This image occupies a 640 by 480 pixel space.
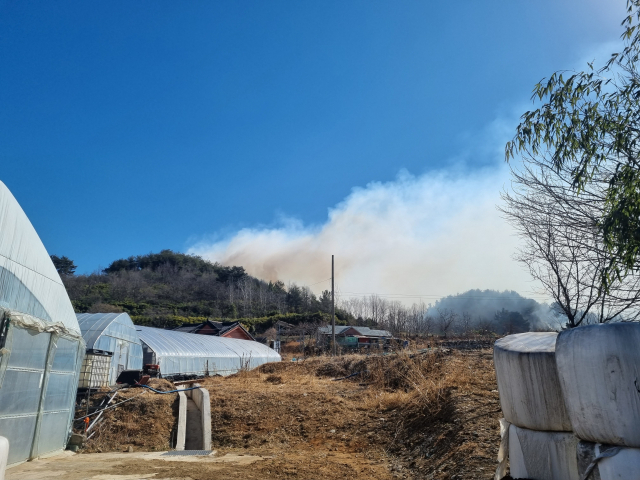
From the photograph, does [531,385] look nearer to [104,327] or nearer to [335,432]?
[335,432]

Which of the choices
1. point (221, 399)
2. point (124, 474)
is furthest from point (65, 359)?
point (221, 399)

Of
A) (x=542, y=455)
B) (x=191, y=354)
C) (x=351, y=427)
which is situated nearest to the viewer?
(x=542, y=455)

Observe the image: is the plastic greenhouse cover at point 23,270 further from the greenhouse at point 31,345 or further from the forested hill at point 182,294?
the forested hill at point 182,294

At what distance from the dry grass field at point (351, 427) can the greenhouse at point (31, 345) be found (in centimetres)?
174

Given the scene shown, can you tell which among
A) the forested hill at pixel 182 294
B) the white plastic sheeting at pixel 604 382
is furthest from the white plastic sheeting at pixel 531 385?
the forested hill at pixel 182 294

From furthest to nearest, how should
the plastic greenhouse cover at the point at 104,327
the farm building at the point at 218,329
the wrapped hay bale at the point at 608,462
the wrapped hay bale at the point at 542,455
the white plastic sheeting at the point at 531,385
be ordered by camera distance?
the farm building at the point at 218,329 → the plastic greenhouse cover at the point at 104,327 → the white plastic sheeting at the point at 531,385 → the wrapped hay bale at the point at 542,455 → the wrapped hay bale at the point at 608,462

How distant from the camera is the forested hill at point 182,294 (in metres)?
48.9

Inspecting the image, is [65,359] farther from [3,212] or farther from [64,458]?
[3,212]

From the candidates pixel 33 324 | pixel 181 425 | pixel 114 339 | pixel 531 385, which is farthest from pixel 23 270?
pixel 114 339

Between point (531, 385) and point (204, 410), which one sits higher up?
point (531, 385)

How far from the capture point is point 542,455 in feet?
12.6

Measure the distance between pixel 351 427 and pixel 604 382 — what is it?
796cm

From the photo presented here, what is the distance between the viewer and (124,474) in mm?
7195

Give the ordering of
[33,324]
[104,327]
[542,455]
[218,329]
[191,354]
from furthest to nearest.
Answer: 1. [218,329]
2. [191,354]
3. [104,327]
4. [33,324]
5. [542,455]
